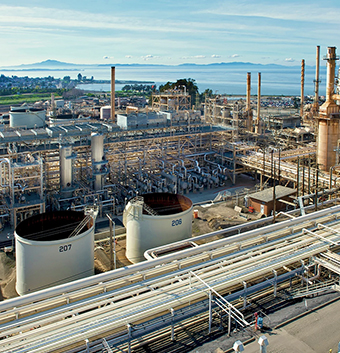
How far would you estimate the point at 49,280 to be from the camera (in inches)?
683

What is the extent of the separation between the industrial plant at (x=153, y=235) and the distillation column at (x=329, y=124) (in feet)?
0.32

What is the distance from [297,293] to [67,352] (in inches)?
301

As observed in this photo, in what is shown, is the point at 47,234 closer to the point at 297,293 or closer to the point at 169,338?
the point at 169,338

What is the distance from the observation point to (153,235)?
19.8m

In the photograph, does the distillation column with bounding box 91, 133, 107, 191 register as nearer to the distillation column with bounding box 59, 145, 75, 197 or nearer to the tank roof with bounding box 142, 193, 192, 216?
the distillation column with bounding box 59, 145, 75, 197

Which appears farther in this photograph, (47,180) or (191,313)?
(47,180)

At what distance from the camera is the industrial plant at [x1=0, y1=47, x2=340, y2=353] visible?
38.4 ft

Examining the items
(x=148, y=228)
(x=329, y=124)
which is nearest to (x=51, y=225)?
(x=148, y=228)

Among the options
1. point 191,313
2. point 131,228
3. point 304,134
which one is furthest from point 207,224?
point 304,134

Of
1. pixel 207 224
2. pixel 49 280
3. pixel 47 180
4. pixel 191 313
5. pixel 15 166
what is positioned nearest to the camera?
pixel 191 313

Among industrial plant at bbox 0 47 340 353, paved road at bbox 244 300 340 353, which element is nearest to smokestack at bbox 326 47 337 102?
industrial plant at bbox 0 47 340 353

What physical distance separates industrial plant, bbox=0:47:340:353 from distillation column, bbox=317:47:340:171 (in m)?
0.10

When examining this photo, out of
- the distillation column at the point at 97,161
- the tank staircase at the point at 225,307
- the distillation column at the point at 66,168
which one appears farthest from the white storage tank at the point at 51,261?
the distillation column at the point at 97,161

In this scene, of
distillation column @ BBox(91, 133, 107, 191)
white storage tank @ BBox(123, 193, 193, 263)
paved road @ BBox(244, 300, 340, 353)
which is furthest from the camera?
distillation column @ BBox(91, 133, 107, 191)
